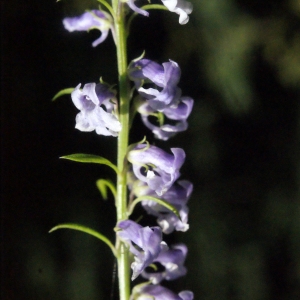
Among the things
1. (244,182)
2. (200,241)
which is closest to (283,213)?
(244,182)

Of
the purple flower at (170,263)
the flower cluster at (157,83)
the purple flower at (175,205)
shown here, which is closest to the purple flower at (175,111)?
the flower cluster at (157,83)

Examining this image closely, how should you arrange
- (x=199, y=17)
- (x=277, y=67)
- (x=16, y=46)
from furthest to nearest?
(x=277, y=67)
(x=199, y=17)
(x=16, y=46)

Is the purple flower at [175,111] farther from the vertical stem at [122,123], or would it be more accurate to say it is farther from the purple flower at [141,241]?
the purple flower at [141,241]

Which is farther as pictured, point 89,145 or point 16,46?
point 89,145

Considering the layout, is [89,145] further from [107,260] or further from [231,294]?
[231,294]

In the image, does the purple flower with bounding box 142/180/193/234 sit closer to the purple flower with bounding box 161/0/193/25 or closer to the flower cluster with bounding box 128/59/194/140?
the flower cluster with bounding box 128/59/194/140

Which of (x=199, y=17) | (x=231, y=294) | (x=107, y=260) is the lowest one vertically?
(x=231, y=294)

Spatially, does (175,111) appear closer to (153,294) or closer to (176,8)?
(176,8)

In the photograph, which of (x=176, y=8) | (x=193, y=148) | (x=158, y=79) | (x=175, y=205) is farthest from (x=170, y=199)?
(x=193, y=148)
